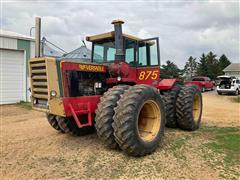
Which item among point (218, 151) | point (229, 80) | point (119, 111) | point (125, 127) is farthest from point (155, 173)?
point (229, 80)

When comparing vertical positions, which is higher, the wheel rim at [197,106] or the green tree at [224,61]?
the green tree at [224,61]

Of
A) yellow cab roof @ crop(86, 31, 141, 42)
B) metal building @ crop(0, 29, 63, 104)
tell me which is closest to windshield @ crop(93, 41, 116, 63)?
yellow cab roof @ crop(86, 31, 141, 42)

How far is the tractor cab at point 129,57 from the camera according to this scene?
602 centimetres

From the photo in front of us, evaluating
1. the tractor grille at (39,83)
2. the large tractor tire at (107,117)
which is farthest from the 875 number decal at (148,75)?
the tractor grille at (39,83)

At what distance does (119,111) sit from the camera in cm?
479

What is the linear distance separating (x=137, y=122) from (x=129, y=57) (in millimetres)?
2101

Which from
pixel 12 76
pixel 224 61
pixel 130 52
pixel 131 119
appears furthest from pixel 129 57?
pixel 224 61

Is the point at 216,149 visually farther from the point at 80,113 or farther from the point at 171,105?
the point at 80,113

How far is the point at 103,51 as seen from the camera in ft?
22.1

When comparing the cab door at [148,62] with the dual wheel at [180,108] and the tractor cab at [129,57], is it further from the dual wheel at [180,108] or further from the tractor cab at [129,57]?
the dual wheel at [180,108]

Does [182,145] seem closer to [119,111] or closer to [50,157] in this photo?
[119,111]

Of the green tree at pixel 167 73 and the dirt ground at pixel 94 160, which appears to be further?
the green tree at pixel 167 73

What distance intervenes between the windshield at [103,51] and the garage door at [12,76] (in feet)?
31.3

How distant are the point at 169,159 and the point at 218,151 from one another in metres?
1.19
